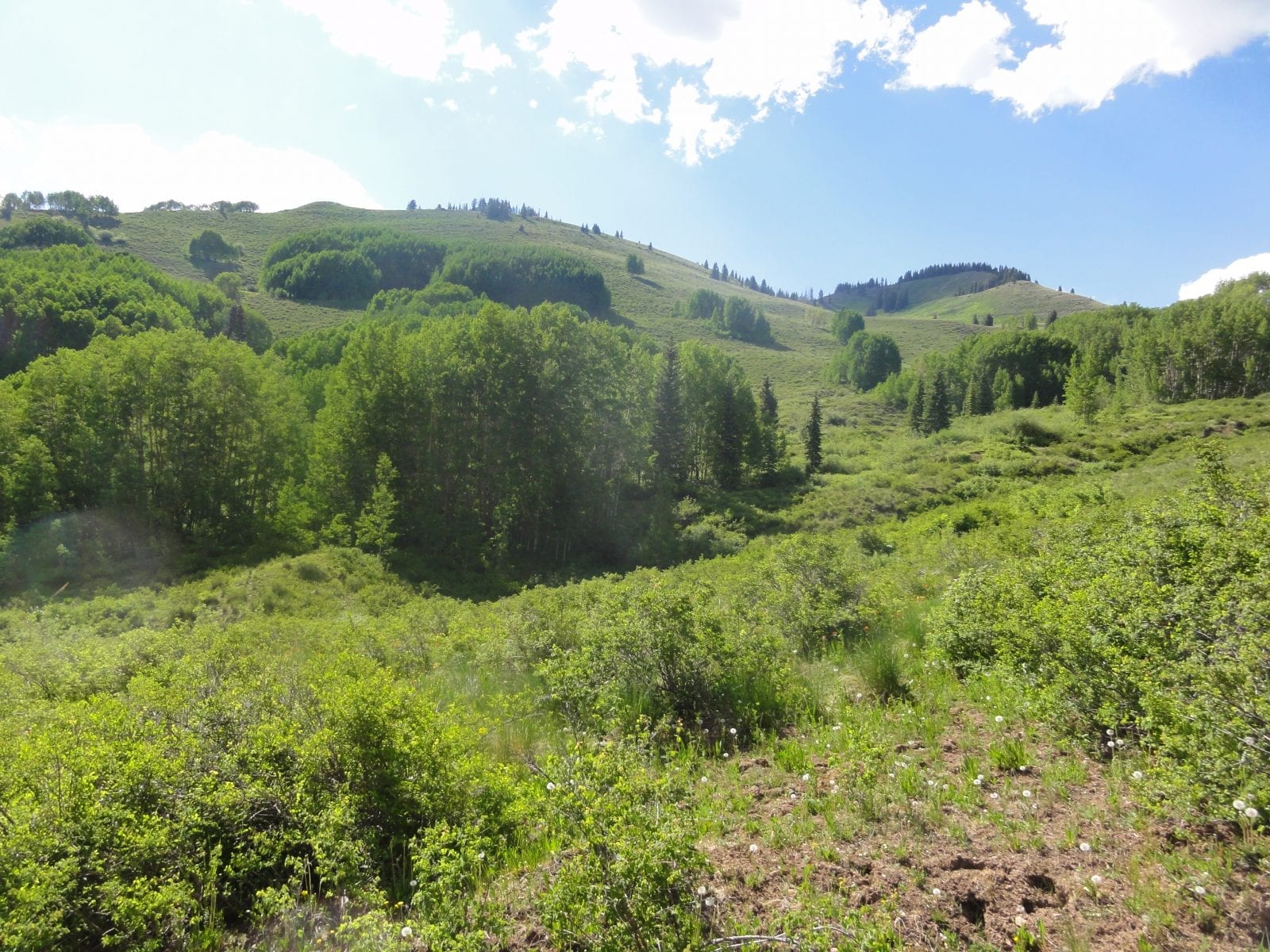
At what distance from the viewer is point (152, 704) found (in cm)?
515

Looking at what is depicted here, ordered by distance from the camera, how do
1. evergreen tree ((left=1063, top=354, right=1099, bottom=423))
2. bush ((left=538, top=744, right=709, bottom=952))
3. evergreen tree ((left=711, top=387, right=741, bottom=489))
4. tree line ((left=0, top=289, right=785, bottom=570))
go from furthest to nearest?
evergreen tree ((left=1063, top=354, right=1099, bottom=423)) → evergreen tree ((left=711, top=387, right=741, bottom=489)) → tree line ((left=0, top=289, right=785, bottom=570)) → bush ((left=538, top=744, right=709, bottom=952))

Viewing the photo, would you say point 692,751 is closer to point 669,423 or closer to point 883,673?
point 883,673

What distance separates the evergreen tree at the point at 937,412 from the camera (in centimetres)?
6825

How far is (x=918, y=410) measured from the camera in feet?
240

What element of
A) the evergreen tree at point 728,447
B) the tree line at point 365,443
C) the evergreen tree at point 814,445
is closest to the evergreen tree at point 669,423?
the evergreen tree at point 728,447

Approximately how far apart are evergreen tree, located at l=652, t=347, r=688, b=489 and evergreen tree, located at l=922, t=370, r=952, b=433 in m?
39.3

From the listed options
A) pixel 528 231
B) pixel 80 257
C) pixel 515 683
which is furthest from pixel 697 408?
pixel 528 231

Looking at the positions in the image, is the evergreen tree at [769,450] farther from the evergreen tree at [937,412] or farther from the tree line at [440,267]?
the tree line at [440,267]

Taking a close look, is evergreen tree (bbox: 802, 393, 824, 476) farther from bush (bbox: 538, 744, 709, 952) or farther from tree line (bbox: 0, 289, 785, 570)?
bush (bbox: 538, 744, 709, 952)

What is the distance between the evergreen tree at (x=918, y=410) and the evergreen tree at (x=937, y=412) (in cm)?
47

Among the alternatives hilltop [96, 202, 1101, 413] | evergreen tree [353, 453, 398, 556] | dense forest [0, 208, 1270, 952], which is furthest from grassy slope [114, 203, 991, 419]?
dense forest [0, 208, 1270, 952]

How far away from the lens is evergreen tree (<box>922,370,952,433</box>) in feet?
224

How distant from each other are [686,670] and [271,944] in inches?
158

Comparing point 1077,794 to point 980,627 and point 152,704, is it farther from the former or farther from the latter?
point 152,704
